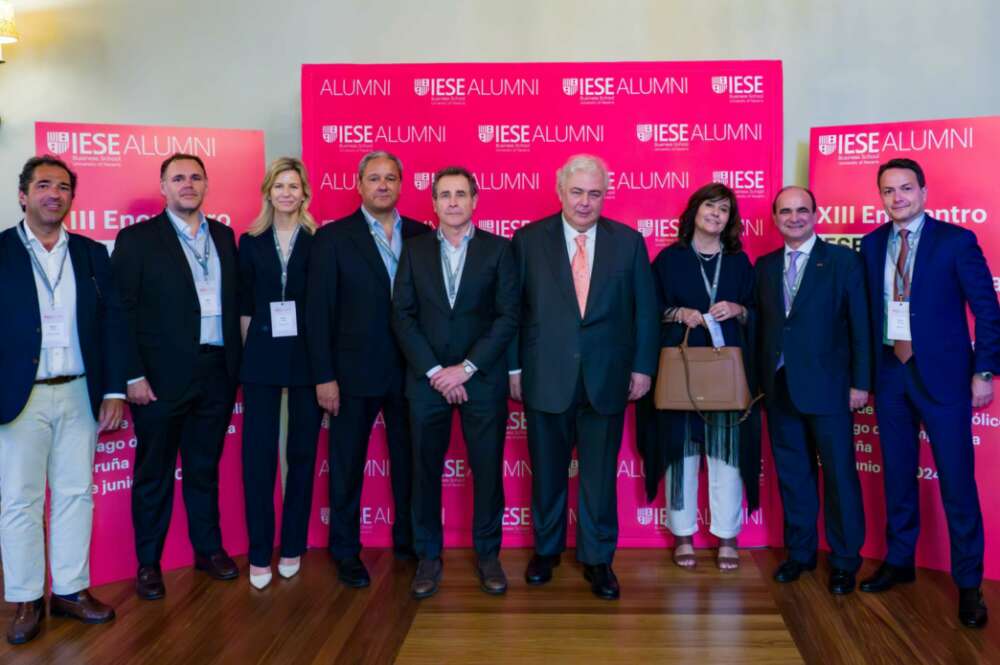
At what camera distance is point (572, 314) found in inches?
134

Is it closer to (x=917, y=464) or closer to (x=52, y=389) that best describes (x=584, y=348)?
(x=917, y=464)

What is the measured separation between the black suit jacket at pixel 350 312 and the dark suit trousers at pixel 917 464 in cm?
222

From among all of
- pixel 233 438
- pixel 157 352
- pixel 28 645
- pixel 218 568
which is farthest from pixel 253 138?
pixel 28 645

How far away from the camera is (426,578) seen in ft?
11.5

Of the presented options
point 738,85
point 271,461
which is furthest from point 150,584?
point 738,85

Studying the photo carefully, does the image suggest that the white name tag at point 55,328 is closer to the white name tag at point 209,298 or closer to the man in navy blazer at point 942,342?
the white name tag at point 209,298

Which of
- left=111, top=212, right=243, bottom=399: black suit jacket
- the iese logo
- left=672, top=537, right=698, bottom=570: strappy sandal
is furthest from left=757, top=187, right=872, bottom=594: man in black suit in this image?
left=111, top=212, right=243, bottom=399: black suit jacket

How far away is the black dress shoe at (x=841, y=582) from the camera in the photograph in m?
3.47

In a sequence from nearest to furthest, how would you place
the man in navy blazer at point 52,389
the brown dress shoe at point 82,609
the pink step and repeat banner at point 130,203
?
1. the man in navy blazer at point 52,389
2. the brown dress shoe at point 82,609
3. the pink step and repeat banner at point 130,203

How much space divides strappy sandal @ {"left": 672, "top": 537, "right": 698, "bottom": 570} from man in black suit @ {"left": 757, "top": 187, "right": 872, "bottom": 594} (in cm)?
40

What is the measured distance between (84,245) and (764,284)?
116 inches

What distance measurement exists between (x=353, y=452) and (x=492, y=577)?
33.2 inches

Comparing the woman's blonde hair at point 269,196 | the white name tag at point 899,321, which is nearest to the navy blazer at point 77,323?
the woman's blonde hair at point 269,196

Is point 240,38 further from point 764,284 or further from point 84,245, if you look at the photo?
point 764,284
